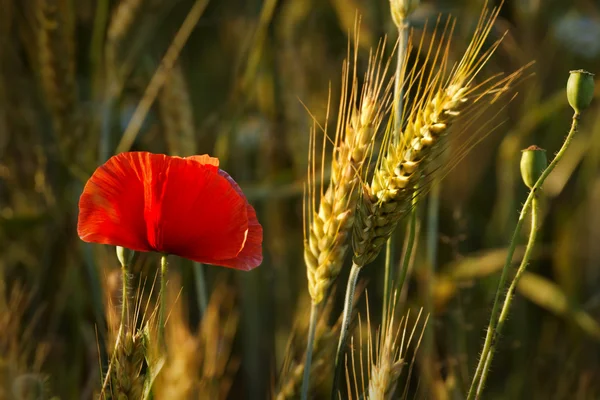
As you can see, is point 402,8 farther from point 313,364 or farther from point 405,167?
point 313,364

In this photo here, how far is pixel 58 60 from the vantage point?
1015 millimetres

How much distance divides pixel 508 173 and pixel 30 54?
733mm

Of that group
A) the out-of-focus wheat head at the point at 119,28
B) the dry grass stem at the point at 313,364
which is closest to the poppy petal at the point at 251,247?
the dry grass stem at the point at 313,364

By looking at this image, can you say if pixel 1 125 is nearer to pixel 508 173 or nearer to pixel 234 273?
pixel 234 273

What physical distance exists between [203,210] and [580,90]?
254mm

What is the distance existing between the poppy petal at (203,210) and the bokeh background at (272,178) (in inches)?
15.6

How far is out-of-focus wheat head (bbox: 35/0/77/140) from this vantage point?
39.6 inches

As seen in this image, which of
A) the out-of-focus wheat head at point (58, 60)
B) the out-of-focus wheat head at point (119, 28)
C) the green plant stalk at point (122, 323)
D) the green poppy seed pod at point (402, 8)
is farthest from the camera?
the out-of-focus wheat head at point (119, 28)

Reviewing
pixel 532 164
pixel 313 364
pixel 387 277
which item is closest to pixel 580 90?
pixel 532 164

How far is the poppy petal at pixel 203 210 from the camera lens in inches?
21.0

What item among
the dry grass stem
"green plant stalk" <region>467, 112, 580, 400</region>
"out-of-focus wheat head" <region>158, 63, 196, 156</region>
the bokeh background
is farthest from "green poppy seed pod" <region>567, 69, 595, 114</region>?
"out-of-focus wheat head" <region>158, 63, 196, 156</region>

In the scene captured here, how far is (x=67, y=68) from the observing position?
102cm

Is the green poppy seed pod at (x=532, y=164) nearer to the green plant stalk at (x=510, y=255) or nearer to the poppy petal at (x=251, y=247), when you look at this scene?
the green plant stalk at (x=510, y=255)

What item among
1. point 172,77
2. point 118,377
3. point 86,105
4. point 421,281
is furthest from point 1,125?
point 118,377
